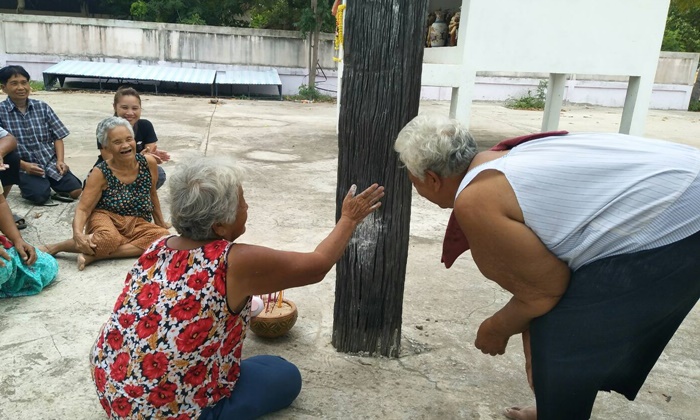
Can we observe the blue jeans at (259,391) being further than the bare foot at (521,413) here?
No

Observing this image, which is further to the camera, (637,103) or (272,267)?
(637,103)

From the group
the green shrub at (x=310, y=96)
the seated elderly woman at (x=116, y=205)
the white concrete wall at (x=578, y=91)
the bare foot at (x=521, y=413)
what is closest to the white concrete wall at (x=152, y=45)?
the green shrub at (x=310, y=96)

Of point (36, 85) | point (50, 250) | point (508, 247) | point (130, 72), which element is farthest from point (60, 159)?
Result: point (36, 85)

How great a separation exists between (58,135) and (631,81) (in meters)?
7.56

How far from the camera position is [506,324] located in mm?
1882

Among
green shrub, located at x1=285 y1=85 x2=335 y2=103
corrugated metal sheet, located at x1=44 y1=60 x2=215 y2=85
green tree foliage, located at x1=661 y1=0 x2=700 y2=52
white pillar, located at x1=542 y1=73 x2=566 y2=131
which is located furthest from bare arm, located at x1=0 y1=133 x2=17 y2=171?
green tree foliage, located at x1=661 y1=0 x2=700 y2=52

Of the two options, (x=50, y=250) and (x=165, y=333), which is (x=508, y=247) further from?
(x=50, y=250)

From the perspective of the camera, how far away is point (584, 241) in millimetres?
1663

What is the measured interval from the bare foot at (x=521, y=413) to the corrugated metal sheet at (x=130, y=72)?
14.1 m

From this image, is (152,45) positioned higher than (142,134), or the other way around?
(152,45)

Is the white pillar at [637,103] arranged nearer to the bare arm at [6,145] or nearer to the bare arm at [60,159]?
the bare arm at [60,159]

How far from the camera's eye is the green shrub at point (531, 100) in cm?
1672

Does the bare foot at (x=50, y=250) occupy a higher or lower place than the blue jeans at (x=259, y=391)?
lower

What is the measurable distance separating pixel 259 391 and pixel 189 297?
579 mm
